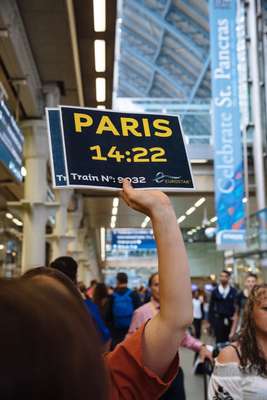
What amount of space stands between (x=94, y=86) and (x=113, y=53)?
1674mm

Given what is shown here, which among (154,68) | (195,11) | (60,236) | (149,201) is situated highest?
(195,11)

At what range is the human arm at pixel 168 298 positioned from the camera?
1654 mm

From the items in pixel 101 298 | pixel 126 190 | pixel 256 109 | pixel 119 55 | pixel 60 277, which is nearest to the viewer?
pixel 60 277

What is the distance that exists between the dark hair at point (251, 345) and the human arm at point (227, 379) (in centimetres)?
5

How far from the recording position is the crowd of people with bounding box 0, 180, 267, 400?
29.5 inches

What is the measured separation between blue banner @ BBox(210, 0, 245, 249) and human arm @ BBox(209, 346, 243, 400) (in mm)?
15452

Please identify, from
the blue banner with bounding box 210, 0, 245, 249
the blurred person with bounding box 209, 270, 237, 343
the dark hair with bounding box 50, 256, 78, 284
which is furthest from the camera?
the blue banner with bounding box 210, 0, 245, 249

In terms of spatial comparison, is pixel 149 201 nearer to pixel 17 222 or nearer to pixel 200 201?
pixel 17 222

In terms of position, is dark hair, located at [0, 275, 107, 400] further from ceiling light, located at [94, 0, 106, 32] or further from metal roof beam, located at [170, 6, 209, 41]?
metal roof beam, located at [170, 6, 209, 41]

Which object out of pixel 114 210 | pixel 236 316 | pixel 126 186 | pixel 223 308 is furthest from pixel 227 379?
pixel 114 210

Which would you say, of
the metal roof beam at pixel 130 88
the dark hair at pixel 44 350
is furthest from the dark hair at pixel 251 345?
the metal roof beam at pixel 130 88

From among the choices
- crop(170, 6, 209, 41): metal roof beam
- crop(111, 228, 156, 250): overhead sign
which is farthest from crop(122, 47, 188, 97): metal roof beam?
crop(111, 228, 156, 250): overhead sign

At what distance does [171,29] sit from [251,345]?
33.1 meters

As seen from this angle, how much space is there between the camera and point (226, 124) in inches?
735
